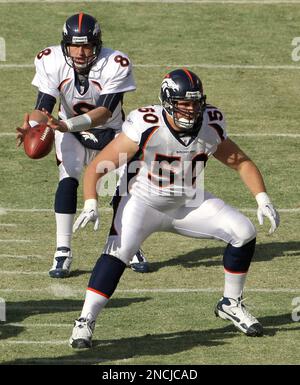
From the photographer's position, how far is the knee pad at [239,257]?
7961mm

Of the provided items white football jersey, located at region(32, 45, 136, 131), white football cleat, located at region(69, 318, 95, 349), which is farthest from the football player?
white football cleat, located at region(69, 318, 95, 349)

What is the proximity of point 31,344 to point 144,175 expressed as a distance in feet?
→ 4.29

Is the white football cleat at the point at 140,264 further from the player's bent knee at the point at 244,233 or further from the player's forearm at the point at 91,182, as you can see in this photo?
the player's forearm at the point at 91,182

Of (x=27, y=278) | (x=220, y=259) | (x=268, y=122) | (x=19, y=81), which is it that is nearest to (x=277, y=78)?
(x=268, y=122)

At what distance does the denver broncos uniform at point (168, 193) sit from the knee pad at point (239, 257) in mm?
53

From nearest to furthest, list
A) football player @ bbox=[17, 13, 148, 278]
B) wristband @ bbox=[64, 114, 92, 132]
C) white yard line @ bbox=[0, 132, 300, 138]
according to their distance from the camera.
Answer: wristband @ bbox=[64, 114, 92, 132], football player @ bbox=[17, 13, 148, 278], white yard line @ bbox=[0, 132, 300, 138]

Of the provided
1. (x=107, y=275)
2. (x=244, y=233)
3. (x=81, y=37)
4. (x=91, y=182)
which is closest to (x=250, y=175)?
(x=244, y=233)

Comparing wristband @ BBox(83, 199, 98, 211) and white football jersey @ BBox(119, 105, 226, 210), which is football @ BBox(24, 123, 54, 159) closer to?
white football jersey @ BBox(119, 105, 226, 210)

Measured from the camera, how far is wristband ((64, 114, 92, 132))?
897 cm

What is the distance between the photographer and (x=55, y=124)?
28.5ft

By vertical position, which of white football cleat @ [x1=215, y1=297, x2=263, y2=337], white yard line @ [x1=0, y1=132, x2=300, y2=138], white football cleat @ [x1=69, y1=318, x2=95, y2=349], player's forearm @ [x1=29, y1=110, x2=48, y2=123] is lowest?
white football cleat @ [x1=69, y1=318, x2=95, y2=349]

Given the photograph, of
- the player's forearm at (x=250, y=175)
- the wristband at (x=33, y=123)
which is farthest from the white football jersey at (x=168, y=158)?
the wristband at (x=33, y=123)

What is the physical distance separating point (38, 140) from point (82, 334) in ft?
5.75

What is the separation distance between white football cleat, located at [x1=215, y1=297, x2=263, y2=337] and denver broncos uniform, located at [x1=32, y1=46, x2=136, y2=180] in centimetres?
193
